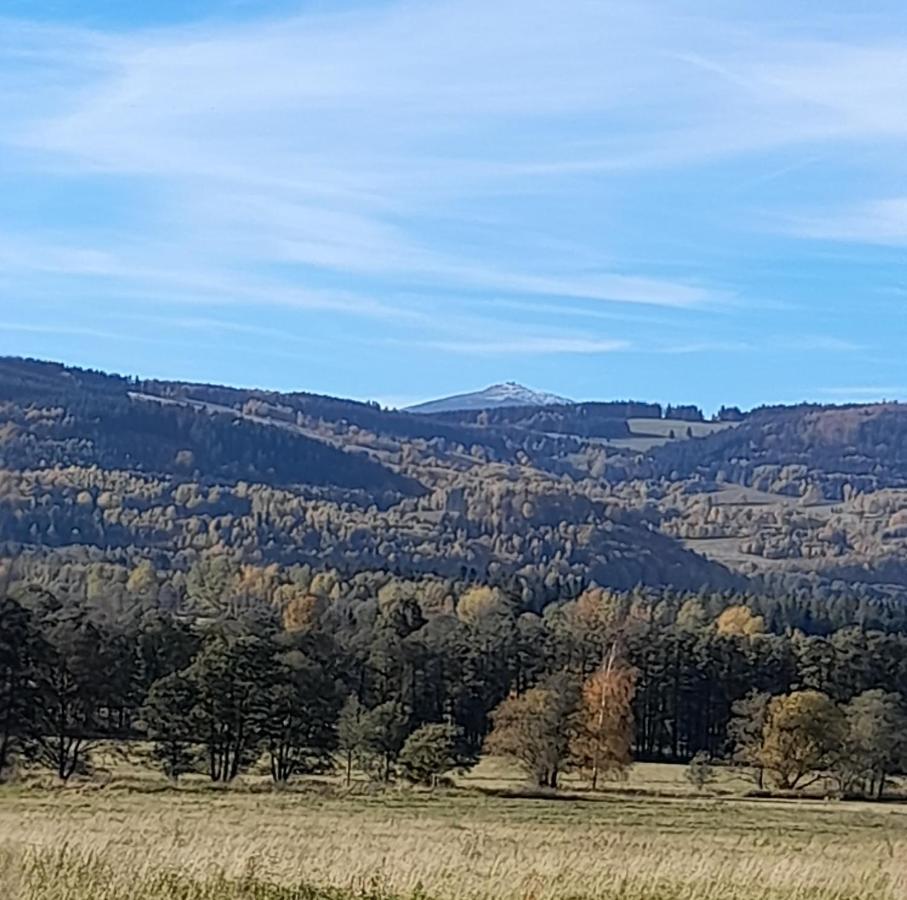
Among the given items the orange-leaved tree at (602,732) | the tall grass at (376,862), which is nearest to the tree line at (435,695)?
the orange-leaved tree at (602,732)

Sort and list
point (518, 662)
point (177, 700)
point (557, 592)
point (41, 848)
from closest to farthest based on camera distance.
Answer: point (41, 848), point (177, 700), point (518, 662), point (557, 592)

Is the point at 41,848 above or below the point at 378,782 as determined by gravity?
above

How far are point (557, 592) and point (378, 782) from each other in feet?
375

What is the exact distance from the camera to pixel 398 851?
2248cm

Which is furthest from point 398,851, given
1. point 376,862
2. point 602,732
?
point 602,732

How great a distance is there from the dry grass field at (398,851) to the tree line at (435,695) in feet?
44.4

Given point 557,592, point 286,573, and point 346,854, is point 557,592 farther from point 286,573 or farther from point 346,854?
point 346,854

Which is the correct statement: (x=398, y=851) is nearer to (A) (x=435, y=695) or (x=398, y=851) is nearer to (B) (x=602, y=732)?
(B) (x=602, y=732)

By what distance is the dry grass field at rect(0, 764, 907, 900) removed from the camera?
48.3 feet

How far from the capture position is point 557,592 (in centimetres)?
18312

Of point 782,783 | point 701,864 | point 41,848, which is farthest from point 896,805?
point 41,848

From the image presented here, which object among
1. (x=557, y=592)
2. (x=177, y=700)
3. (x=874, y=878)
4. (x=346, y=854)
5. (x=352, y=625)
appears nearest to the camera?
(x=874, y=878)

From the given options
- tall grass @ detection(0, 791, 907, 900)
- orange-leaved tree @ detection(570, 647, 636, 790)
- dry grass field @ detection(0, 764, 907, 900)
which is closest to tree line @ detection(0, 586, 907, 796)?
orange-leaved tree @ detection(570, 647, 636, 790)

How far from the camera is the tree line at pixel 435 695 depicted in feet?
226
